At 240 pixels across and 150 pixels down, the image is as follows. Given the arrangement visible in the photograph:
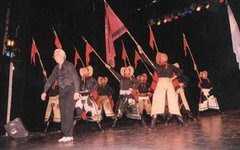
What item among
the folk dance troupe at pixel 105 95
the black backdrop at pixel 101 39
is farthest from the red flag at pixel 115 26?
the black backdrop at pixel 101 39

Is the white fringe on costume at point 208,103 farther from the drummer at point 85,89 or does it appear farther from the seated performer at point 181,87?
the drummer at point 85,89

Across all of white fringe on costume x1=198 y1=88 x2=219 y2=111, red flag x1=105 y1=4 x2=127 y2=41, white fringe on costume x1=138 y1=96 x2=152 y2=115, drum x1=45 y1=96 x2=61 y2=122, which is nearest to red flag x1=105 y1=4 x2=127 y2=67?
red flag x1=105 y1=4 x2=127 y2=41

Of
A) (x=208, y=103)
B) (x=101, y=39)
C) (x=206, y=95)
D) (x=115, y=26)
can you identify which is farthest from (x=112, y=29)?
(x=208, y=103)

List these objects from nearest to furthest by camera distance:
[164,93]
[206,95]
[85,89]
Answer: [164,93] < [85,89] < [206,95]

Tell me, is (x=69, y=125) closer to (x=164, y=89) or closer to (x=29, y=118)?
(x=164, y=89)

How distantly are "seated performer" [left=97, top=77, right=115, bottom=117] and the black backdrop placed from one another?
1409mm

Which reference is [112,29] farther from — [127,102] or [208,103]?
[208,103]

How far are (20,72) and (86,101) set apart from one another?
2.01 m

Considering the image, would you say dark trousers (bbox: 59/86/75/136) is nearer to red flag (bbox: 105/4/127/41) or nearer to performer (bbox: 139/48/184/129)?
performer (bbox: 139/48/184/129)

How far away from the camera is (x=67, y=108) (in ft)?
21.9

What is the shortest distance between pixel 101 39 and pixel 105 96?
2765 mm

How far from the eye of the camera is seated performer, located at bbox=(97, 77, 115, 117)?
11352 millimetres

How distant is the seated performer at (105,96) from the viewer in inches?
447

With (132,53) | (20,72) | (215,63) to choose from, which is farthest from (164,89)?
(215,63)
